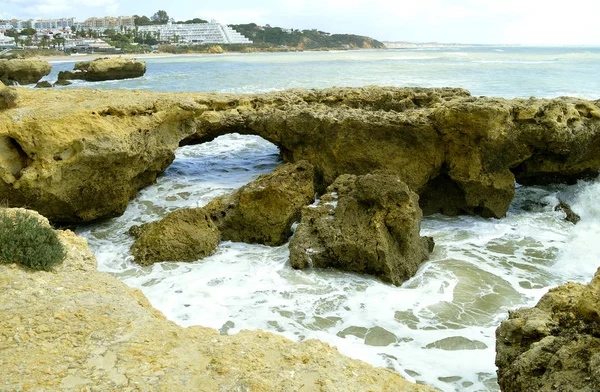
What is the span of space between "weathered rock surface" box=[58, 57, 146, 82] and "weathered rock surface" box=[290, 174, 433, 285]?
3067 cm

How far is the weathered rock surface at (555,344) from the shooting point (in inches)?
123

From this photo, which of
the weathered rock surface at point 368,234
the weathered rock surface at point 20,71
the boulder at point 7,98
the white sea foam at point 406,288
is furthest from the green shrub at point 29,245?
the weathered rock surface at point 20,71

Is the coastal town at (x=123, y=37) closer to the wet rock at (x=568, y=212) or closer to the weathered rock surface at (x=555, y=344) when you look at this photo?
the wet rock at (x=568, y=212)

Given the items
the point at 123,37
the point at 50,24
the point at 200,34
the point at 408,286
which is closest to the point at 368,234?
the point at 408,286

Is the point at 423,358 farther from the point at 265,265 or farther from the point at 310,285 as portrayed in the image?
the point at 265,265

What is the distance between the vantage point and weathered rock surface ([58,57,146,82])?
34.6 metres

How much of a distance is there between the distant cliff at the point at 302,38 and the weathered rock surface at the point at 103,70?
9168 cm

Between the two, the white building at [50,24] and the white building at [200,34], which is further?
the white building at [50,24]

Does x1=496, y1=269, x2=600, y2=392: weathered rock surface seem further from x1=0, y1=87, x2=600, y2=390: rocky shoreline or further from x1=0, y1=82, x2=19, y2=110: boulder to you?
x1=0, y1=82, x2=19, y2=110: boulder

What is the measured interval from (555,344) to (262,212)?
18.7 feet

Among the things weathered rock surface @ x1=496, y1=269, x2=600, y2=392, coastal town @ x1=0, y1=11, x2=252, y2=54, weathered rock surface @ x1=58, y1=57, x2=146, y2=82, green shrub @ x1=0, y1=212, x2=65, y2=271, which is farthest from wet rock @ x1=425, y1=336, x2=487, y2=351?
coastal town @ x1=0, y1=11, x2=252, y2=54

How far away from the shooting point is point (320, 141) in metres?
10.7

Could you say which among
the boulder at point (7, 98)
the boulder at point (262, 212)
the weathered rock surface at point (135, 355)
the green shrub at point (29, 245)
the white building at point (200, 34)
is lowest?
the boulder at point (262, 212)

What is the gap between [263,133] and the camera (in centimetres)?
1144
